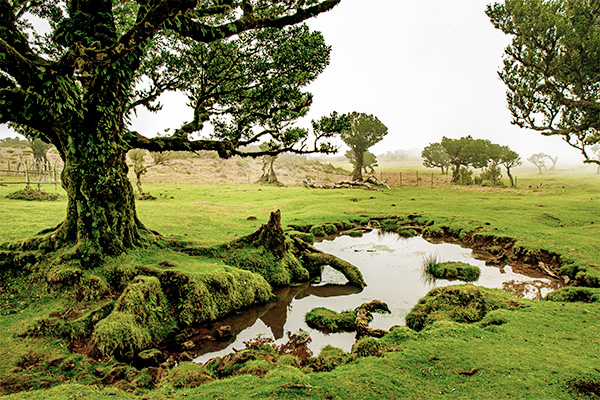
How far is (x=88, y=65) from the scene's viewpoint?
659cm

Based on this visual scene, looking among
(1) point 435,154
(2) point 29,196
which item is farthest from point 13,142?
(1) point 435,154

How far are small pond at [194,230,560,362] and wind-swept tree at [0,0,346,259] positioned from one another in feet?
12.0

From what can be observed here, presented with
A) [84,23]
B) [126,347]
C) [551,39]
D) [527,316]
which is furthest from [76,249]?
[551,39]

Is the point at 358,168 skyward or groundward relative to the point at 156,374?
skyward

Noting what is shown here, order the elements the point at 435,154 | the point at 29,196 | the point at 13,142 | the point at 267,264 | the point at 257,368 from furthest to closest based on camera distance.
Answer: the point at 435,154 < the point at 13,142 < the point at 29,196 < the point at 267,264 < the point at 257,368

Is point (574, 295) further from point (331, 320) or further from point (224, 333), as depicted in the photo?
point (224, 333)

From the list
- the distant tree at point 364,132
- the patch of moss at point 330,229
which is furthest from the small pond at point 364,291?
the distant tree at point 364,132

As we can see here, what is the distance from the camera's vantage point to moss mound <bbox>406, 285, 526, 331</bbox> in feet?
20.8

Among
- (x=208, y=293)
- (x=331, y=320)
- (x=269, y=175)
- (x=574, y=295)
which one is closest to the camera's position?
(x=331, y=320)

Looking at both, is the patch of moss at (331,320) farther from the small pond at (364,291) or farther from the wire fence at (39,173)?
the wire fence at (39,173)

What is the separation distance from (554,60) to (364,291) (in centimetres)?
2716

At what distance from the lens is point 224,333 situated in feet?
21.7

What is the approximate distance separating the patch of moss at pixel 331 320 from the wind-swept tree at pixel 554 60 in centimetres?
2677

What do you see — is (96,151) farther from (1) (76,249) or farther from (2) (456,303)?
(2) (456,303)
